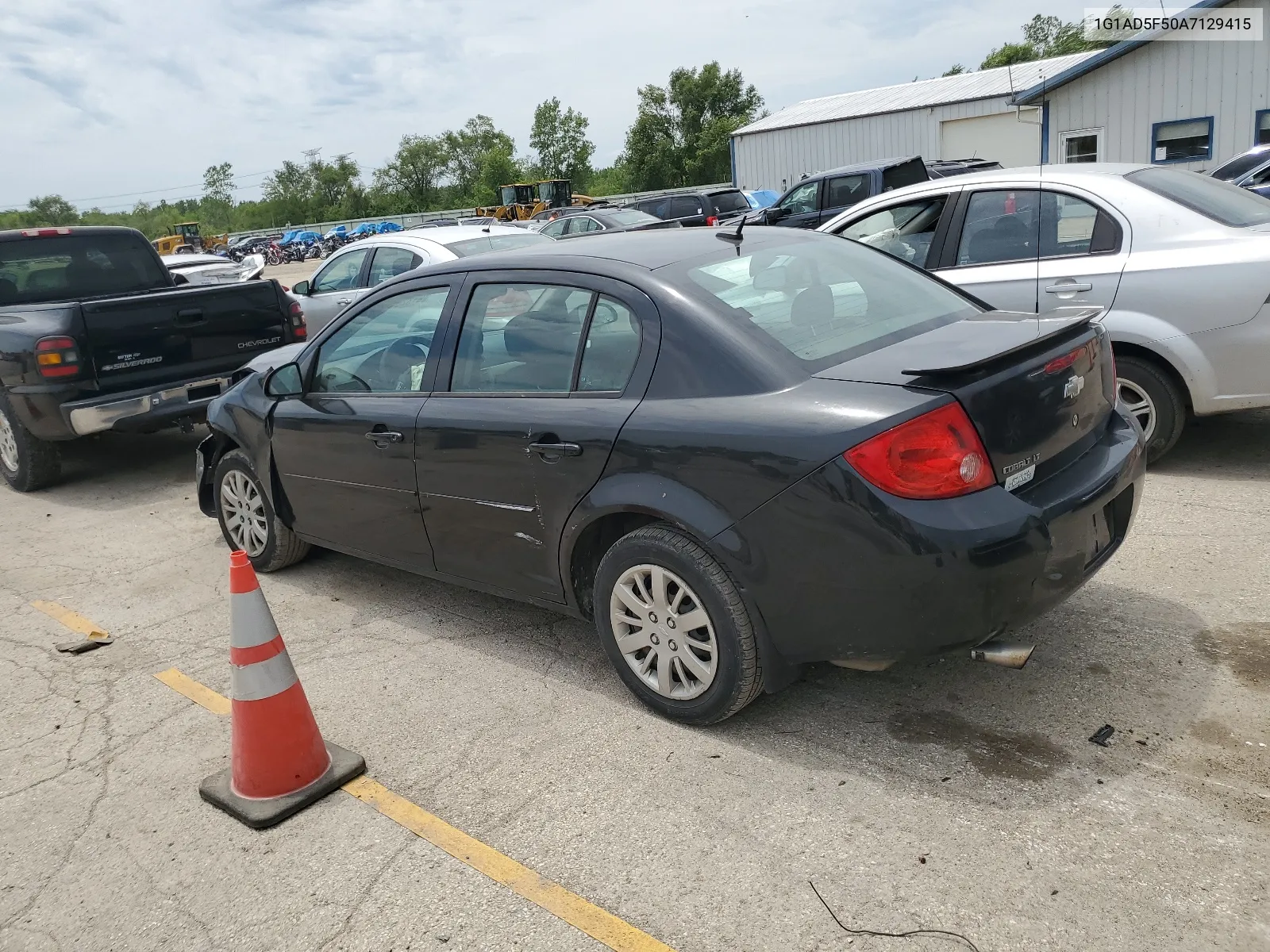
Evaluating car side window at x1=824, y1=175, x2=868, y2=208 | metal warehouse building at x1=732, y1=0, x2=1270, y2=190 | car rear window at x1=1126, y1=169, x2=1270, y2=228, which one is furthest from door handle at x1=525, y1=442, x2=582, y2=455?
metal warehouse building at x1=732, y1=0, x2=1270, y2=190

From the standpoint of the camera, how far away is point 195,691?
4.20m

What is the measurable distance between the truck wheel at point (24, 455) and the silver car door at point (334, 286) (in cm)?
268

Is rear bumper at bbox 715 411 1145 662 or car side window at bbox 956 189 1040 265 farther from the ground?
car side window at bbox 956 189 1040 265

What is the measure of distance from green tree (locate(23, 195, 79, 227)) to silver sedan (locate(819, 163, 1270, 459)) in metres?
92.6

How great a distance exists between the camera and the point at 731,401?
3.16 m

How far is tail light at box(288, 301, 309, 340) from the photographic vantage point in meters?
8.42

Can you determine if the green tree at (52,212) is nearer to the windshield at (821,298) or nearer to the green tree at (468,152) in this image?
the green tree at (468,152)

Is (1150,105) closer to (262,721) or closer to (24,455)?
(24,455)

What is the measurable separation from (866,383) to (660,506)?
2.54 ft

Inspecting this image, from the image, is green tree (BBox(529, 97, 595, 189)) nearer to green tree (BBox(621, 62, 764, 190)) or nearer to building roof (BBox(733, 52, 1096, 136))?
green tree (BBox(621, 62, 764, 190))

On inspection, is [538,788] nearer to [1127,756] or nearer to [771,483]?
[771,483]

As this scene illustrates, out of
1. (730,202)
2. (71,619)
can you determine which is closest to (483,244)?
(71,619)

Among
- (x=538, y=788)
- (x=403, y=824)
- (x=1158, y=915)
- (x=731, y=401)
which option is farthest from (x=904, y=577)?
(x=403, y=824)

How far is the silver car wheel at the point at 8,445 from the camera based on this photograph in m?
7.73
